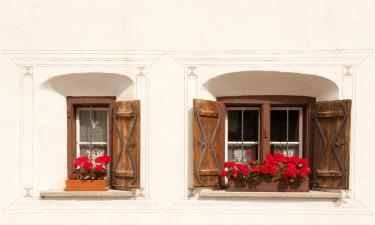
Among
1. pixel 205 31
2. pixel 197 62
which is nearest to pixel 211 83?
pixel 197 62

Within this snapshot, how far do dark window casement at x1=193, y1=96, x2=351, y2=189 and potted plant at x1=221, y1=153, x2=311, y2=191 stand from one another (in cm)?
21

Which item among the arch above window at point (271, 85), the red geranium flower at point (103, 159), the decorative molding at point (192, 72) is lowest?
the red geranium flower at point (103, 159)

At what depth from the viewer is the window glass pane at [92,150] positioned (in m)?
5.92

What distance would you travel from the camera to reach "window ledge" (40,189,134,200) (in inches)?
213

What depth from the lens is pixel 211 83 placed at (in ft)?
18.1

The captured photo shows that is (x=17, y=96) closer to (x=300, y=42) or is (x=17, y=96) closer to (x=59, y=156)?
(x=59, y=156)

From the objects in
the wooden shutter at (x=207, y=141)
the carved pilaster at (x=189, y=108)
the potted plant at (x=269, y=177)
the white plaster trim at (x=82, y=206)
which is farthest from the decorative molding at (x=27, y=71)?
the potted plant at (x=269, y=177)

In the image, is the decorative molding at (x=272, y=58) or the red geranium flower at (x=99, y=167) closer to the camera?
the decorative molding at (x=272, y=58)

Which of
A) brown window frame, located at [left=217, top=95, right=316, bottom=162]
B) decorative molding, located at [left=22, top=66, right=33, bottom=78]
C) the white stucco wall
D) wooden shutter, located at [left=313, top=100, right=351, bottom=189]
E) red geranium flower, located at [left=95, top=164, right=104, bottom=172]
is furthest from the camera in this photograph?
brown window frame, located at [left=217, top=95, right=316, bottom=162]

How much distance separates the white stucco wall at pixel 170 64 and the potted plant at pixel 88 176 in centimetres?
24

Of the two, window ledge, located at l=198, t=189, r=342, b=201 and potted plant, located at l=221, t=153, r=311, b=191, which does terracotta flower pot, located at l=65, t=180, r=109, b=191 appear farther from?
potted plant, located at l=221, t=153, r=311, b=191

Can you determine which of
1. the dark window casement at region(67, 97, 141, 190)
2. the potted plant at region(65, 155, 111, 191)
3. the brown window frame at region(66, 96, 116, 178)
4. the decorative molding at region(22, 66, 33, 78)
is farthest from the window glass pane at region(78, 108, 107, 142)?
the decorative molding at region(22, 66, 33, 78)

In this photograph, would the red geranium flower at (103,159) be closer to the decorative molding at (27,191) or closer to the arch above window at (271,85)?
the decorative molding at (27,191)

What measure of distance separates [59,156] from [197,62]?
2.34 meters
